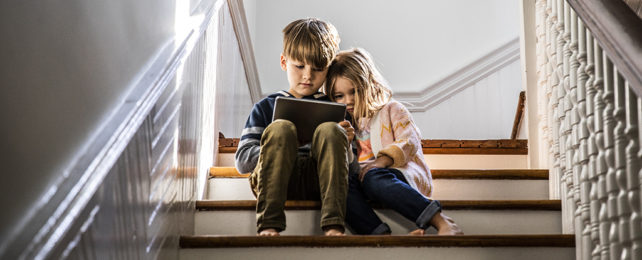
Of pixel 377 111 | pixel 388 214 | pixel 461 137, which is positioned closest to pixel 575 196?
pixel 388 214

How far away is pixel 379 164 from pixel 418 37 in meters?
2.61

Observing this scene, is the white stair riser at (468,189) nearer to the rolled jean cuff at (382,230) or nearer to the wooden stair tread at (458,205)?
the wooden stair tread at (458,205)

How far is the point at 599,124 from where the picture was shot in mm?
1935

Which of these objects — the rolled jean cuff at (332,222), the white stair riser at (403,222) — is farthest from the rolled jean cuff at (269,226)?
the white stair riser at (403,222)

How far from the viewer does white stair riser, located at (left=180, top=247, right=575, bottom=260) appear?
6.59 ft

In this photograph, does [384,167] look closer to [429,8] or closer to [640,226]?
[640,226]

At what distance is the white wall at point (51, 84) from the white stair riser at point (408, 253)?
583 millimetres

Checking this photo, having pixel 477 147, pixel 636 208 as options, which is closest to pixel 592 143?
pixel 636 208

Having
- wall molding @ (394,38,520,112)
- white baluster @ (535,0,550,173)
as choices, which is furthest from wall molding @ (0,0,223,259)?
wall molding @ (394,38,520,112)

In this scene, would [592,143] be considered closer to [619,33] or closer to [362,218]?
[619,33]

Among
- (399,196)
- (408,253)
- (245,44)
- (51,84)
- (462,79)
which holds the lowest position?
(408,253)

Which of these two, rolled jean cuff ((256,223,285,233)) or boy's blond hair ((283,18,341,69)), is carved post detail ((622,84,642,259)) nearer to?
rolled jean cuff ((256,223,285,233))

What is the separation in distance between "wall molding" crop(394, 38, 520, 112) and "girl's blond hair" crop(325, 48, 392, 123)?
212cm

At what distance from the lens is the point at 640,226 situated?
68.0 inches
